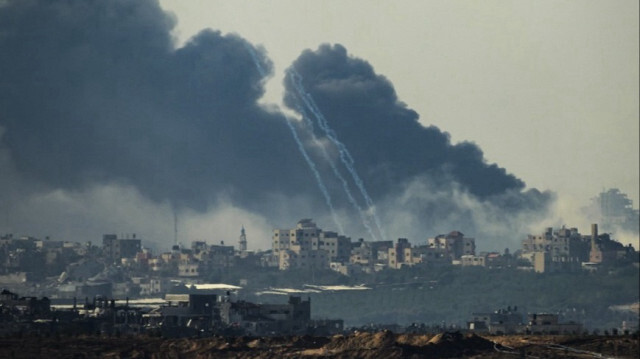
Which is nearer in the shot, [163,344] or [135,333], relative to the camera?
[163,344]

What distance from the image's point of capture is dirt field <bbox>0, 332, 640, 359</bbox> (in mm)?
135750

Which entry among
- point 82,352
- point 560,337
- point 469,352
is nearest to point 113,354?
point 82,352

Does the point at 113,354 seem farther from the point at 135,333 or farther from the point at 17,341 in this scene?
the point at 135,333

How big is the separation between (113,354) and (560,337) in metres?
30.7

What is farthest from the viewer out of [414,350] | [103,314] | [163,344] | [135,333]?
[103,314]

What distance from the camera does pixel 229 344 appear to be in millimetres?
143250

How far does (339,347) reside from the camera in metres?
139

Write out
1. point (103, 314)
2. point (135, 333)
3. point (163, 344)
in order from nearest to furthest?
point (163, 344)
point (135, 333)
point (103, 314)

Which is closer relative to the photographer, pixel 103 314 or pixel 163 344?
pixel 163 344

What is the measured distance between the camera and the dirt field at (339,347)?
445 ft

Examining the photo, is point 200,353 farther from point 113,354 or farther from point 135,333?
point 135,333

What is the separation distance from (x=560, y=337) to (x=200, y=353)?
25359mm

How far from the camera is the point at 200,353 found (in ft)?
458

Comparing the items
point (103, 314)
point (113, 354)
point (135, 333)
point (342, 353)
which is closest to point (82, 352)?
point (113, 354)
